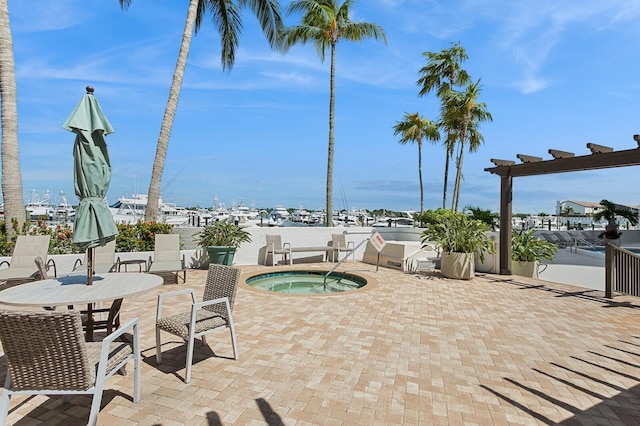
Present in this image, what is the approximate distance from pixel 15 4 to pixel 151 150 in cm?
403

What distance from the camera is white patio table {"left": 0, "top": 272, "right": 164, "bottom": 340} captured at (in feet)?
8.58

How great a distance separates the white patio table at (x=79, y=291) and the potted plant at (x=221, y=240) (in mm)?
4631

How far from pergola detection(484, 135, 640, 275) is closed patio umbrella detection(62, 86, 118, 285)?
300 inches

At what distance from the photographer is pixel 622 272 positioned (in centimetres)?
609

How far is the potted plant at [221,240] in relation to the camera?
8.34 m

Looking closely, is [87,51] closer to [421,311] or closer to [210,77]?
[210,77]

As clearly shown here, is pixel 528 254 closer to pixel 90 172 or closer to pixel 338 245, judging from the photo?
pixel 338 245

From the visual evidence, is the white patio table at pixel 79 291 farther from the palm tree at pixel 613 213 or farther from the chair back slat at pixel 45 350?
the palm tree at pixel 613 213

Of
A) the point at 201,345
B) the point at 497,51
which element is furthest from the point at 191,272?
the point at 497,51

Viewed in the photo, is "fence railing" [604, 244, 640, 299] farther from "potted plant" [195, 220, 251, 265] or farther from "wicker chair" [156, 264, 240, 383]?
"potted plant" [195, 220, 251, 265]

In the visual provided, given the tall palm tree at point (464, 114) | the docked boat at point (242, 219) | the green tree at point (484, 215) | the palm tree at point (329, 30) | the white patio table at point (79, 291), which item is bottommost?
the white patio table at point (79, 291)

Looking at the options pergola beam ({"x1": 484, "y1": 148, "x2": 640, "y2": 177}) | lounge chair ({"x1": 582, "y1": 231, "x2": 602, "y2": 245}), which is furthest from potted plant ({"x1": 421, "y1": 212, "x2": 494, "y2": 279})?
lounge chair ({"x1": 582, "y1": 231, "x2": 602, "y2": 245})

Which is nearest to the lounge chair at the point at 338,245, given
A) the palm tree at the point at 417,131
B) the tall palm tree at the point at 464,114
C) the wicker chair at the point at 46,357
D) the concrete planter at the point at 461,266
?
the concrete planter at the point at 461,266

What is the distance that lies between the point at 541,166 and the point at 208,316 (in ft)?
24.7
